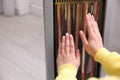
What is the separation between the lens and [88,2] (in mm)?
893

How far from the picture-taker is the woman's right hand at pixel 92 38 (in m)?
0.87

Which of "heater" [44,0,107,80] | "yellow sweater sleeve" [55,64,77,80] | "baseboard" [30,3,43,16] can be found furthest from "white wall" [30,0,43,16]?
"yellow sweater sleeve" [55,64,77,80]

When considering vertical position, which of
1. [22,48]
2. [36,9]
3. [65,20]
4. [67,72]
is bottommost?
[22,48]

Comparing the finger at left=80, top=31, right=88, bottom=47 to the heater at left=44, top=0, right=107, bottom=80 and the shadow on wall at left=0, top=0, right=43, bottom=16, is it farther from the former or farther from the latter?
the shadow on wall at left=0, top=0, right=43, bottom=16

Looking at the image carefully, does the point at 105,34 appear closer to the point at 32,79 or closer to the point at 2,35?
the point at 32,79

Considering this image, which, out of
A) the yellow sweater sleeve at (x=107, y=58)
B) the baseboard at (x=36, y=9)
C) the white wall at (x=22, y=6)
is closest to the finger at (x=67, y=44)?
the yellow sweater sleeve at (x=107, y=58)

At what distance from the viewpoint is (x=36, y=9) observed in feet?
8.85

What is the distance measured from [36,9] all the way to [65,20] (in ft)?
6.03

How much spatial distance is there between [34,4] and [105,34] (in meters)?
1.91

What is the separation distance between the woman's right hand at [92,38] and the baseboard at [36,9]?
1.80 metres

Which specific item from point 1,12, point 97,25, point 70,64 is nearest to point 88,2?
point 97,25

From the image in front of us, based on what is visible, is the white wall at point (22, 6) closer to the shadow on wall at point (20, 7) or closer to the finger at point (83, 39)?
the shadow on wall at point (20, 7)

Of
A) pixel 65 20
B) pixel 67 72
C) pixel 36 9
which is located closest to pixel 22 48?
pixel 36 9

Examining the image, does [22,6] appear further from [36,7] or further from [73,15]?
[73,15]
